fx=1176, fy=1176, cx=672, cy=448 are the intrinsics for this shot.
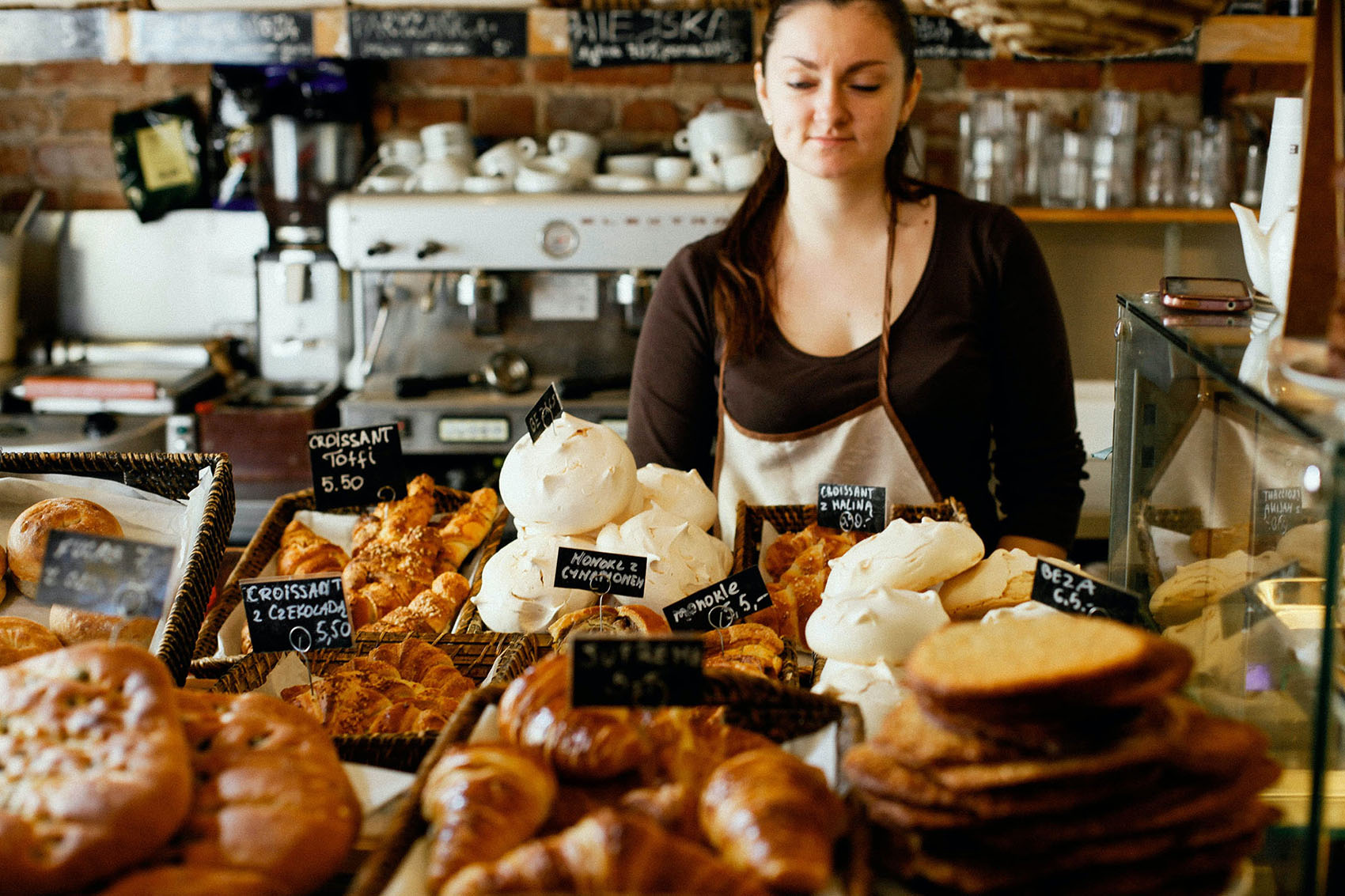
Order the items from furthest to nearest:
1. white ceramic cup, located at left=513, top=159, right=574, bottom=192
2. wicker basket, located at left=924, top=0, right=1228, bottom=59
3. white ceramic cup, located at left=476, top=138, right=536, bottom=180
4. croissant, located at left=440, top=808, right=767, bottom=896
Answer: white ceramic cup, located at left=476, top=138, right=536, bottom=180, white ceramic cup, located at left=513, top=159, right=574, bottom=192, wicker basket, located at left=924, top=0, right=1228, bottom=59, croissant, located at left=440, top=808, right=767, bottom=896

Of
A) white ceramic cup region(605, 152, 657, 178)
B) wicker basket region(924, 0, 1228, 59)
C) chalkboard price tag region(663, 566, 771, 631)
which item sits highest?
wicker basket region(924, 0, 1228, 59)

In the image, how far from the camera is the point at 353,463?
70.9 inches

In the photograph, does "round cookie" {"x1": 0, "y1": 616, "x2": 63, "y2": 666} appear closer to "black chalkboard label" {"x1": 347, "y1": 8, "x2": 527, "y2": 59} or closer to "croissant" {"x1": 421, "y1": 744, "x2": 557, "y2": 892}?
"croissant" {"x1": 421, "y1": 744, "x2": 557, "y2": 892}

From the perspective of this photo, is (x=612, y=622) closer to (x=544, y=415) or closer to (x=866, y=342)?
(x=544, y=415)

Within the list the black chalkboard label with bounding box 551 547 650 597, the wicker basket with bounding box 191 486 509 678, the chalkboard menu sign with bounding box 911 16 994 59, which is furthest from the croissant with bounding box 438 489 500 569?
the chalkboard menu sign with bounding box 911 16 994 59

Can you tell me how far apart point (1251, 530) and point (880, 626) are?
404mm

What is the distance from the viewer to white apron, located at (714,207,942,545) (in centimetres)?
201

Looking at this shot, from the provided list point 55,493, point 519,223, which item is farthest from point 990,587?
point 519,223

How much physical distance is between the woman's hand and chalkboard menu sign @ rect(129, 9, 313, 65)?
2.27 m

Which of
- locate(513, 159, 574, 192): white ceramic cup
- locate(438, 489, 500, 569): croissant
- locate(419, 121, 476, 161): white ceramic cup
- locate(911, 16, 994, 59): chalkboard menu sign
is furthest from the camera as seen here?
locate(419, 121, 476, 161): white ceramic cup

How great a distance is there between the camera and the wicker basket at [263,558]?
55.6 inches

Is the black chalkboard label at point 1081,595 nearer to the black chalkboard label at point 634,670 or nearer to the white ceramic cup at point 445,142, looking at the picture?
the black chalkboard label at point 634,670

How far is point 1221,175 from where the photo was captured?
3342 mm

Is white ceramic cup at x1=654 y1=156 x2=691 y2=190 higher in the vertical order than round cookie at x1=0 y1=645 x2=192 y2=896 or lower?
higher
